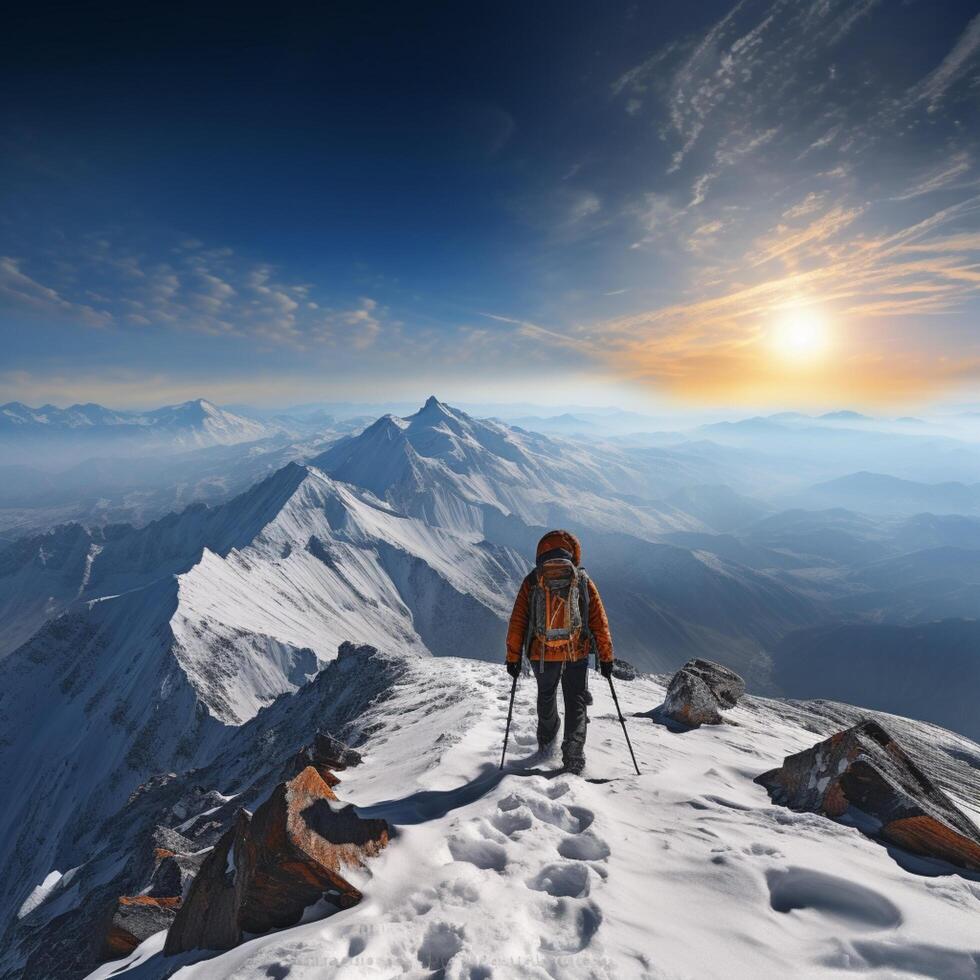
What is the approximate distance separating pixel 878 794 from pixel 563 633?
5642 millimetres

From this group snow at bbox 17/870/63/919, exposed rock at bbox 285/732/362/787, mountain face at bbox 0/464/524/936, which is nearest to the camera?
exposed rock at bbox 285/732/362/787

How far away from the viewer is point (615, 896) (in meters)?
5.49

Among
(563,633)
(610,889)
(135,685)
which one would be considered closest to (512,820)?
(610,889)

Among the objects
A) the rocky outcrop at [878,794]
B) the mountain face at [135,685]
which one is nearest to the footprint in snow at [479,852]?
the rocky outcrop at [878,794]

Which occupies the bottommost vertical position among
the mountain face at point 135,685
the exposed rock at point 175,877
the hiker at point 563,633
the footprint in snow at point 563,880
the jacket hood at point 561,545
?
the mountain face at point 135,685

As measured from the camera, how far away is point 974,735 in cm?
18000

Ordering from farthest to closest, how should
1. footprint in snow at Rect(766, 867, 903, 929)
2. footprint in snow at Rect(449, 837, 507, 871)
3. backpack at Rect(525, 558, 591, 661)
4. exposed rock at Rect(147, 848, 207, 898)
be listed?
exposed rock at Rect(147, 848, 207, 898)
backpack at Rect(525, 558, 591, 661)
footprint in snow at Rect(449, 837, 507, 871)
footprint in snow at Rect(766, 867, 903, 929)

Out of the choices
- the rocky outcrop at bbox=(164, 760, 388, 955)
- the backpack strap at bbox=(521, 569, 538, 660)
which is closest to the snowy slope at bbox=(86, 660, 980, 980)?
the rocky outcrop at bbox=(164, 760, 388, 955)

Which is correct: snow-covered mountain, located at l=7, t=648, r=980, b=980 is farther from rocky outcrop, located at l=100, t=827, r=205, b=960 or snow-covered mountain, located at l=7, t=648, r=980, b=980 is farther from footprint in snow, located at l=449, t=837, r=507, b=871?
rocky outcrop, located at l=100, t=827, r=205, b=960

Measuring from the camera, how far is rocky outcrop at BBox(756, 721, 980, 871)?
6.72 meters

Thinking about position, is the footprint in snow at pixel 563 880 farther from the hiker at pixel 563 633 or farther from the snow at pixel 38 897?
the snow at pixel 38 897

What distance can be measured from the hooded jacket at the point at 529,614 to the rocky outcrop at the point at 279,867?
3.88 metres

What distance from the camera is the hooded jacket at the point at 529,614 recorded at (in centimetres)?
948

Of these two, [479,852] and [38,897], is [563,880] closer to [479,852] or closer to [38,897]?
[479,852]
